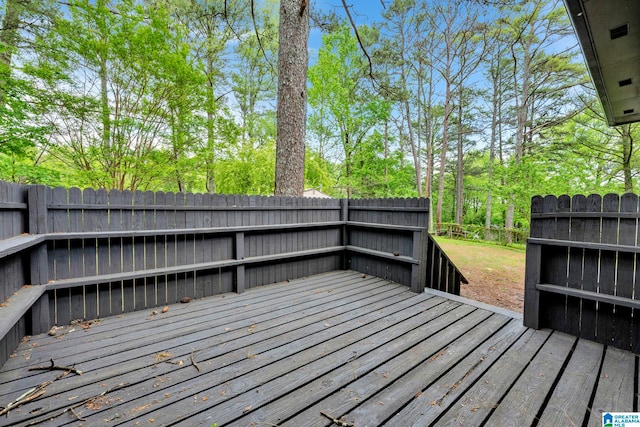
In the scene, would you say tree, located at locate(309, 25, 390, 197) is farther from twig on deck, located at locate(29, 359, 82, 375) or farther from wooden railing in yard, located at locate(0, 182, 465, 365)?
twig on deck, located at locate(29, 359, 82, 375)

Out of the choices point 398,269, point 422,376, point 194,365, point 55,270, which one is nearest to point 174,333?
point 194,365

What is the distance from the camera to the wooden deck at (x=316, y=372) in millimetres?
1429

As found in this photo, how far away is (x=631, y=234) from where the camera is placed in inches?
82.7

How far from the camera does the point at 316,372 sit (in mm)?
1802

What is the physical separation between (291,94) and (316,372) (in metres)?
4.11

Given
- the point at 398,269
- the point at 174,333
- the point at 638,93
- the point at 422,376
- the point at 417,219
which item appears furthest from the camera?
the point at 398,269

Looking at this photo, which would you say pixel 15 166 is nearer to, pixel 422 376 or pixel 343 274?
pixel 343 274

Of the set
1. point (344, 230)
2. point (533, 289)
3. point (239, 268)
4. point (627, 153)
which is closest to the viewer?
point (533, 289)

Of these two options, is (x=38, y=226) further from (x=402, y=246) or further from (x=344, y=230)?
(x=402, y=246)

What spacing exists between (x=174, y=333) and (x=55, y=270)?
49.5 inches

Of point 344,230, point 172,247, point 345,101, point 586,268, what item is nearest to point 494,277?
point 344,230

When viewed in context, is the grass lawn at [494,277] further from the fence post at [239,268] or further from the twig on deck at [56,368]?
the twig on deck at [56,368]

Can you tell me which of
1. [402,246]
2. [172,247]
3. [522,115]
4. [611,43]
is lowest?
[402,246]

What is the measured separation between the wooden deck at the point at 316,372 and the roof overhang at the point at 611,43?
7.82ft
